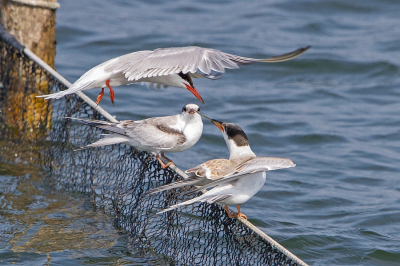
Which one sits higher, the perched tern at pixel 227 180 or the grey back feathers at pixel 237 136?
the grey back feathers at pixel 237 136

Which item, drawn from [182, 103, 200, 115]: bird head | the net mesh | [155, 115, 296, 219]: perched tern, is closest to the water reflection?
the net mesh

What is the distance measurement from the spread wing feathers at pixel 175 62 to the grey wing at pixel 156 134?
475 millimetres

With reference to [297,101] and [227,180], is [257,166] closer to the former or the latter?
[227,180]

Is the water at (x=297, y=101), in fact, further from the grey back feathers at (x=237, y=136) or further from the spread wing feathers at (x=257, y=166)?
the spread wing feathers at (x=257, y=166)

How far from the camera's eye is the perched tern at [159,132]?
536 cm

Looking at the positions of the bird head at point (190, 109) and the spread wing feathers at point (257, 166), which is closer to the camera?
the spread wing feathers at point (257, 166)

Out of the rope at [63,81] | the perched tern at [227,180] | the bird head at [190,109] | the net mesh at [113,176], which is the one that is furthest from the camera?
the rope at [63,81]

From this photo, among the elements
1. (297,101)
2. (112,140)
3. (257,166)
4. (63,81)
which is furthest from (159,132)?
(297,101)

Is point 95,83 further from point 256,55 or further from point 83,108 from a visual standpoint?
point 256,55

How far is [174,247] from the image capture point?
5.57 metres

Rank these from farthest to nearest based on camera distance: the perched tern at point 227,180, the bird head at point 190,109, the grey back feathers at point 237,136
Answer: the bird head at point 190,109 → the grey back feathers at point 237,136 → the perched tern at point 227,180

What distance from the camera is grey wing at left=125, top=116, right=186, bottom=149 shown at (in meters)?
5.35

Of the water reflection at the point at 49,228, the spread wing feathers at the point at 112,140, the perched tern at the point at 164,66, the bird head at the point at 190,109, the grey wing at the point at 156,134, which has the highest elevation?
the perched tern at the point at 164,66

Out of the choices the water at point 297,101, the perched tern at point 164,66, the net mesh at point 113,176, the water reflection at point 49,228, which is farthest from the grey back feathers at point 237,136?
the water at point 297,101
